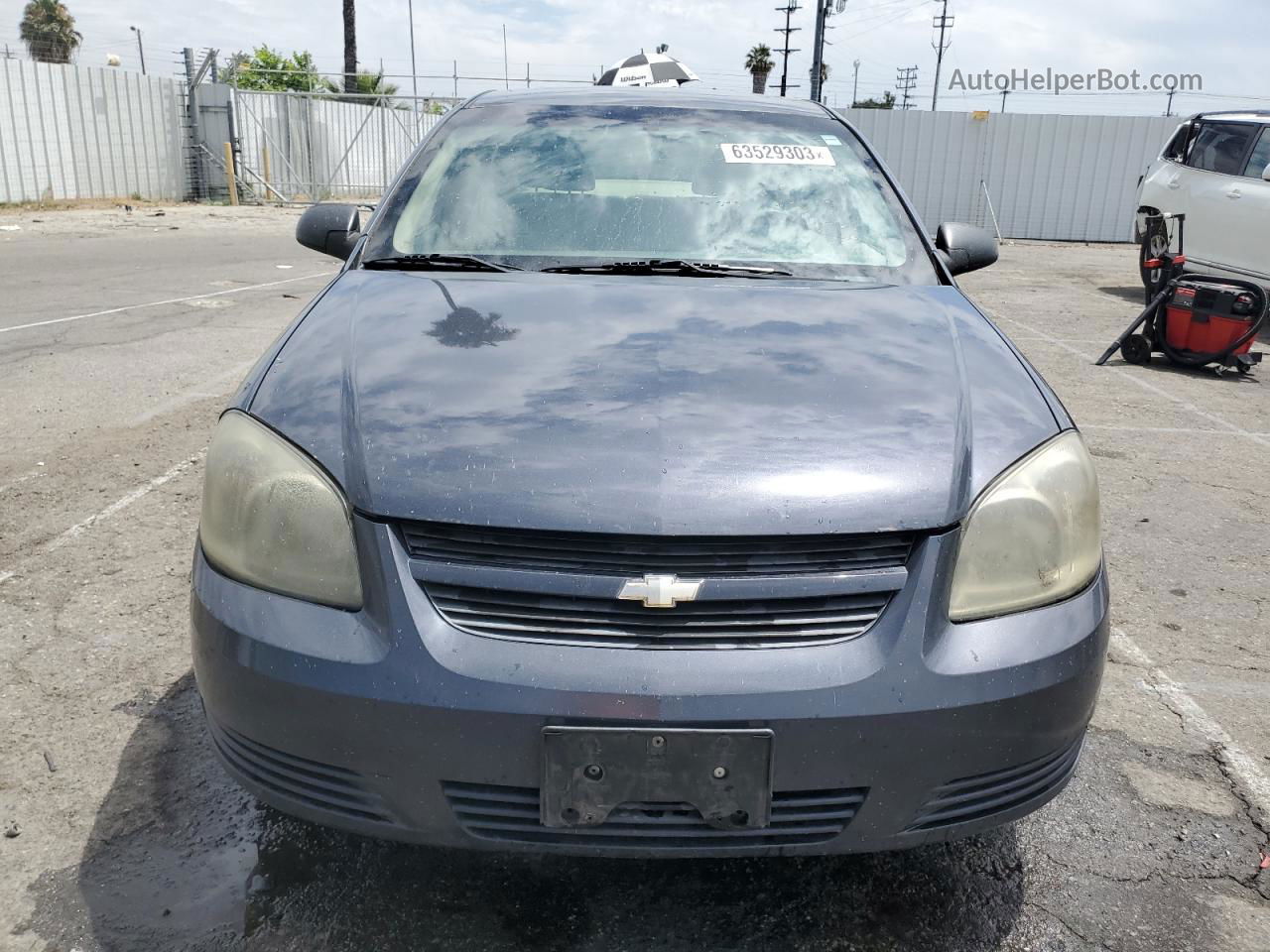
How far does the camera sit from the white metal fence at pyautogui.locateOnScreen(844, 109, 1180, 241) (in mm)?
22109

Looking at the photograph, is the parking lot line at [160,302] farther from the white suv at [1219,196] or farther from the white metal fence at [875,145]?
the white metal fence at [875,145]

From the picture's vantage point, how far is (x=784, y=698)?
1.57m

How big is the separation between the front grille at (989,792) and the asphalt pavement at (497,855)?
367mm

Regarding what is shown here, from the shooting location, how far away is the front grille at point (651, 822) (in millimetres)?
1622

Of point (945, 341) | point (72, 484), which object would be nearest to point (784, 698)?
point (945, 341)

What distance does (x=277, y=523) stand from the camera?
5.75ft

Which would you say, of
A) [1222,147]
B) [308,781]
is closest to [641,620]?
[308,781]

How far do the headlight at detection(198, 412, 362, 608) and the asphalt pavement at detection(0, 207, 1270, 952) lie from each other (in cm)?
68

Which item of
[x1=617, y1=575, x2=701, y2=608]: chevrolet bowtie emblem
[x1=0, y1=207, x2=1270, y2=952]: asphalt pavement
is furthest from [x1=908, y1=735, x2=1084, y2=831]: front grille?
[x1=617, y1=575, x2=701, y2=608]: chevrolet bowtie emblem

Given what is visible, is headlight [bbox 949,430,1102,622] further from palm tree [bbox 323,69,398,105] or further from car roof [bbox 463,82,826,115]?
palm tree [bbox 323,69,398,105]

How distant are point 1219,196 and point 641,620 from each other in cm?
1065

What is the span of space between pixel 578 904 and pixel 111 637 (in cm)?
176

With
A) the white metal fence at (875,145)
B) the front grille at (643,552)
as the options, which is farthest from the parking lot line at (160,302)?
the white metal fence at (875,145)

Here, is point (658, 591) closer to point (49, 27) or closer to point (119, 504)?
point (119, 504)
